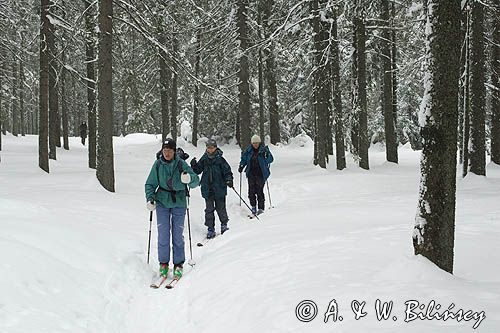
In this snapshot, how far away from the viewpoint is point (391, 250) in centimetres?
535

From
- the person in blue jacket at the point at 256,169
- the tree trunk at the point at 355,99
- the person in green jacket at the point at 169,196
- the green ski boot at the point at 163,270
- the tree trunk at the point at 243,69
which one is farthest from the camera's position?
the tree trunk at the point at 243,69

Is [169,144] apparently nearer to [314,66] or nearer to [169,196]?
[169,196]

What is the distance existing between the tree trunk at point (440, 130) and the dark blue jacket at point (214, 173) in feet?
19.1

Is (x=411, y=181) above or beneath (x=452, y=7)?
beneath

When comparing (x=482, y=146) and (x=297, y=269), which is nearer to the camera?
(x=297, y=269)

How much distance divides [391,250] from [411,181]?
381 inches

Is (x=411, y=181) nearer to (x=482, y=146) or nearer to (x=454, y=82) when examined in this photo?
(x=482, y=146)

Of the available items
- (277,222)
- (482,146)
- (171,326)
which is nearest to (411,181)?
(482,146)

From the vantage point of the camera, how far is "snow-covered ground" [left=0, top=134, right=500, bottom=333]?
392 cm

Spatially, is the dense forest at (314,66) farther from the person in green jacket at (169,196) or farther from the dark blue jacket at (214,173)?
the person in green jacket at (169,196)

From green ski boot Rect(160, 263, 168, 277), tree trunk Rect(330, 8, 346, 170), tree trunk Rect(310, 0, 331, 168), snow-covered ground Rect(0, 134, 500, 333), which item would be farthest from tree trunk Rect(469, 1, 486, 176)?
green ski boot Rect(160, 263, 168, 277)

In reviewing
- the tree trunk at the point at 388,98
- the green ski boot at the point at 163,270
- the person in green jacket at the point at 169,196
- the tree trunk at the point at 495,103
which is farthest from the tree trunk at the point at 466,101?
the green ski boot at the point at 163,270

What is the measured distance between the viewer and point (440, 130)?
4.21 meters

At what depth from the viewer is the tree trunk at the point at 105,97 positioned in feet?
37.9
